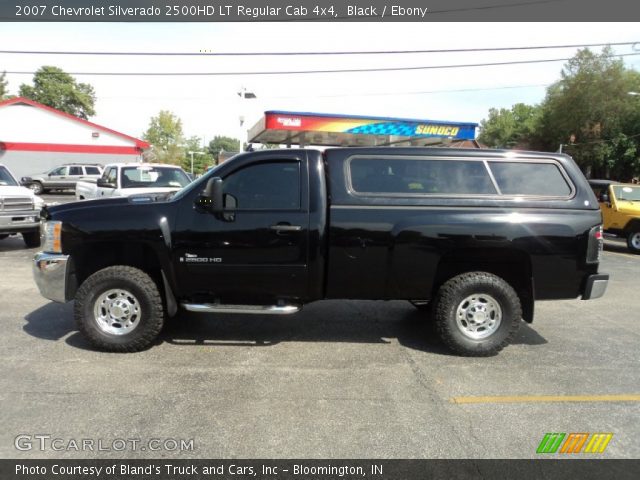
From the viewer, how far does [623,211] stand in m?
12.5

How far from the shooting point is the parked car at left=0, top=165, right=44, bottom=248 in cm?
902

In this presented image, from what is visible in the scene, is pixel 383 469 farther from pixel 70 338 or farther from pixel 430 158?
pixel 70 338

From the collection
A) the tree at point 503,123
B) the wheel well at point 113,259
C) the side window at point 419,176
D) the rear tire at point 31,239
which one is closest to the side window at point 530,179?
the side window at point 419,176

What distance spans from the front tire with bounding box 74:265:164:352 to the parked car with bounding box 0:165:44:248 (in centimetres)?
622

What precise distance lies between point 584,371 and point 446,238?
70.2 inches

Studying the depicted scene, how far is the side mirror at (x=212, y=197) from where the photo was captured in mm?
4148

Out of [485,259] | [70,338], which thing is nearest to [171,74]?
Answer: [70,338]

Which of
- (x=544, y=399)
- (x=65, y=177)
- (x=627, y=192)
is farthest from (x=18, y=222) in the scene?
(x=65, y=177)

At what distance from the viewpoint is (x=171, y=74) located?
2023 centimetres

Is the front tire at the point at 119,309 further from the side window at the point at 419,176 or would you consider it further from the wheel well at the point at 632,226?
the wheel well at the point at 632,226

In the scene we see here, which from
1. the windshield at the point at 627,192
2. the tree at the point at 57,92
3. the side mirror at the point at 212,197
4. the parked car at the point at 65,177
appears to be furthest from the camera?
the tree at the point at 57,92

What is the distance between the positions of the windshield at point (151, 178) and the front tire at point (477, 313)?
7427mm

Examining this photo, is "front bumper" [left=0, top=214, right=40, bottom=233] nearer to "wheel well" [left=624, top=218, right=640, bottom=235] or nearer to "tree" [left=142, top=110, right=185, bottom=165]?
"wheel well" [left=624, top=218, right=640, bottom=235]

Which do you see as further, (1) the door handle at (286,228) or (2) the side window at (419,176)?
(2) the side window at (419,176)
